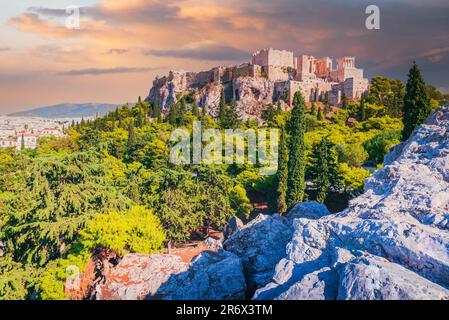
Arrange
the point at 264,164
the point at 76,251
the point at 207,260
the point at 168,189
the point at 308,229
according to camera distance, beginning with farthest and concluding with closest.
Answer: the point at 264,164
the point at 168,189
the point at 76,251
the point at 207,260
the point at 308,229

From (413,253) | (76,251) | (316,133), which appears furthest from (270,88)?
(413,253)

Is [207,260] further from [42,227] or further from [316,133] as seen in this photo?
[316,133]

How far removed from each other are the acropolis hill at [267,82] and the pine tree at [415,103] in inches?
1465

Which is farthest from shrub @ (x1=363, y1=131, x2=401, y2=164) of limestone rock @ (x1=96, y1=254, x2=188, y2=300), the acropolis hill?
the acropolis hill

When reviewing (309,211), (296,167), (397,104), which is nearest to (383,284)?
(309,211)

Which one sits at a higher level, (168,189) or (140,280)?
(168,189)

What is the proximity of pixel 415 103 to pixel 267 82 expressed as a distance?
4442cm

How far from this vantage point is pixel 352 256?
904cm

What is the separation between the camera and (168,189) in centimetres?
1942

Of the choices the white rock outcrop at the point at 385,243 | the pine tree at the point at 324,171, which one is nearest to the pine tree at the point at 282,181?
the pine tree at the point at 324,171

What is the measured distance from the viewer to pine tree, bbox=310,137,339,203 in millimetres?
24250

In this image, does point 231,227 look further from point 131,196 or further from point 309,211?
point 131,196
